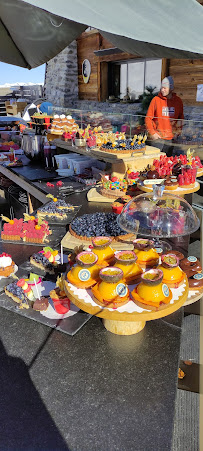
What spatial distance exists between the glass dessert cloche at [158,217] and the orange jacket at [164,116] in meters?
2.29

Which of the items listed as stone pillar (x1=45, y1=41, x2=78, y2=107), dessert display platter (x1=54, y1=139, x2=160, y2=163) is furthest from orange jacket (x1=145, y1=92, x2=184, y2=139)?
stone pillar (x1=45, y1=41, x2=78, y2=107)

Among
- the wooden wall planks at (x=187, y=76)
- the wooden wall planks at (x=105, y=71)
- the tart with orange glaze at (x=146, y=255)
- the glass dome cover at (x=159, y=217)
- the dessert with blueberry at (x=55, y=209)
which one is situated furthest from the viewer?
the wooden wall planks at (x=105, y=71)

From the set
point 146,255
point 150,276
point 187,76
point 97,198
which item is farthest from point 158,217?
point 187,76

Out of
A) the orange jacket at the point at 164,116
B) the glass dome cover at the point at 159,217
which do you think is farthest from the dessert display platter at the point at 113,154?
the glass dome cover at the point at 159,217

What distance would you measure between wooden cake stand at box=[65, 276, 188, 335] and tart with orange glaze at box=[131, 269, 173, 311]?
0.02m

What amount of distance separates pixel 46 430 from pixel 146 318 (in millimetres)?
597

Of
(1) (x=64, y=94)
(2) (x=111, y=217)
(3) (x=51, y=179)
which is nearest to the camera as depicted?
(2) (x=111, y=217)

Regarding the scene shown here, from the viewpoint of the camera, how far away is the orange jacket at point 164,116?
14.8 ft

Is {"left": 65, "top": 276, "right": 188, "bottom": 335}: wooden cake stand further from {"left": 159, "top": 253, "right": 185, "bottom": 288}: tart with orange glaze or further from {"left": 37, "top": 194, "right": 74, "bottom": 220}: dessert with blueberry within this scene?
{"left": 37, "top": 194, "right": 74, "bottom": 220}: dessert with blueberry

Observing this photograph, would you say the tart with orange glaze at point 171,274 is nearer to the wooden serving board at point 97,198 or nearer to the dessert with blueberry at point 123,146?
the wooden serving board at point 97,198

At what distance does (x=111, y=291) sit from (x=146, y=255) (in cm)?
47

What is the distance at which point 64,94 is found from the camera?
476 inches

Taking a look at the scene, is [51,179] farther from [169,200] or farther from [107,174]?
[169,200]

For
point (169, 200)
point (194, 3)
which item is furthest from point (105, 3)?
point (169, 200)
